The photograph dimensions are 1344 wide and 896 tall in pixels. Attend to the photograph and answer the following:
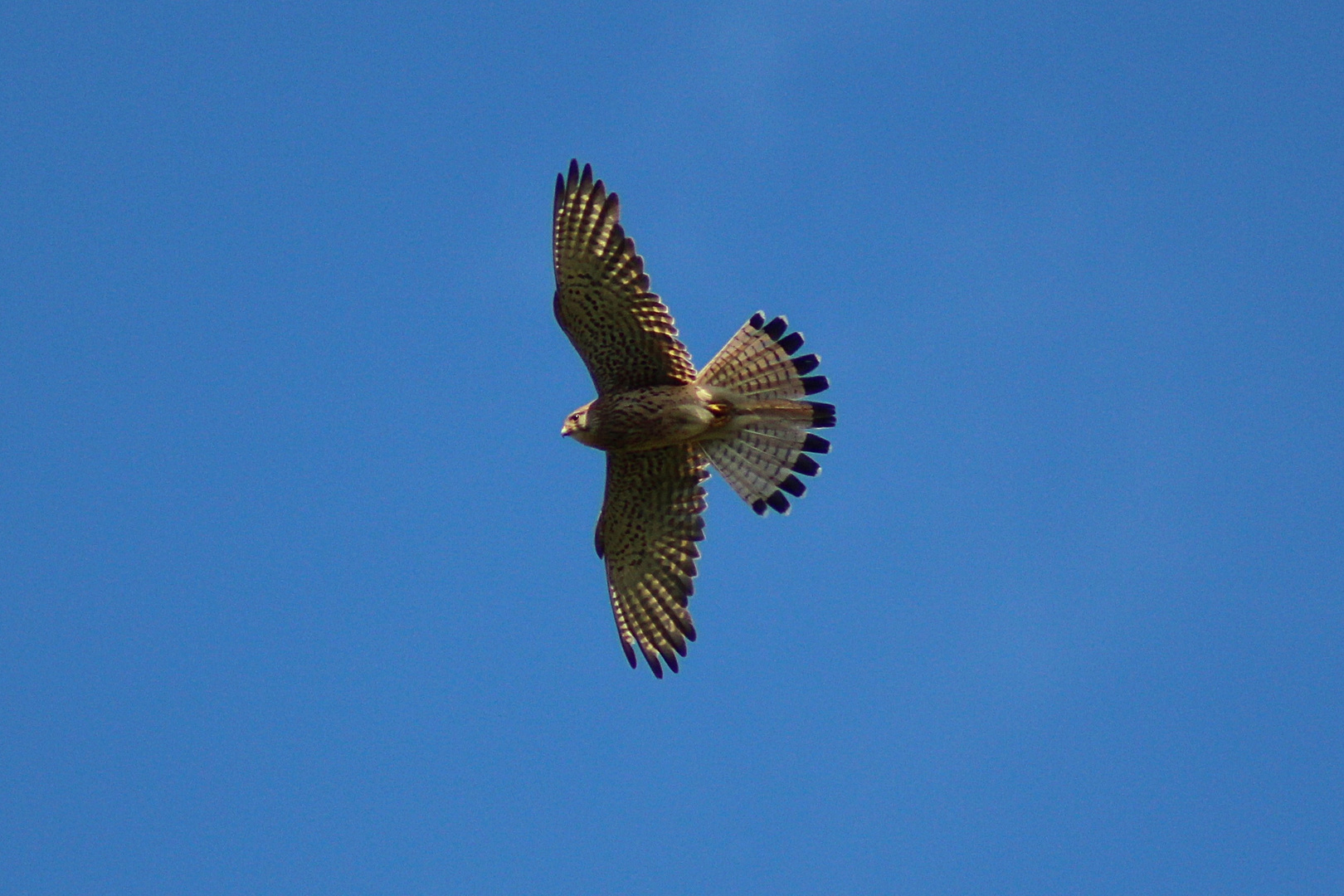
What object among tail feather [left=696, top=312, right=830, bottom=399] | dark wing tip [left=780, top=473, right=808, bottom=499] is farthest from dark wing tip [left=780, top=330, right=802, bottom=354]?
dark wing tip [left=780, top=473, right=808, bottom=499]

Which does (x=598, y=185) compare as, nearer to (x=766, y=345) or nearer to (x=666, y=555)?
(x=766, y=345)

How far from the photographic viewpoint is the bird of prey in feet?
37.1

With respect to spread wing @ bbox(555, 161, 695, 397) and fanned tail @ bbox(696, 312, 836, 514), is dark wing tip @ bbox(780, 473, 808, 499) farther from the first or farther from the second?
spread wing @ bbox(555, 161, 695, 397)

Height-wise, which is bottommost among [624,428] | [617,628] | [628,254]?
[617,628]

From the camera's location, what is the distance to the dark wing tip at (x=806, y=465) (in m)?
11.7

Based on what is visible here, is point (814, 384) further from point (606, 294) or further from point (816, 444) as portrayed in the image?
point (606, 294)

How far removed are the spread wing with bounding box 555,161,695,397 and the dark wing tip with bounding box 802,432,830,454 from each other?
918 millimetres

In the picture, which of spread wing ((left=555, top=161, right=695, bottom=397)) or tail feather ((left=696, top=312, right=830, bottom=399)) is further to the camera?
tail feather ((left=696, top=312, right=830, bottom=399))

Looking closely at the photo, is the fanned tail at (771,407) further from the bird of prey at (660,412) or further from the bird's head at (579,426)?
the bird's head at (579,426)

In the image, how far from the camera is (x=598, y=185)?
37.2ft

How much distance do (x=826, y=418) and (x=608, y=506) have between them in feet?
5.80

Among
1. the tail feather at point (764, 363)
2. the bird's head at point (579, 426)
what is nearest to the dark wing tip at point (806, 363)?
the tail feather at point (764, 363)

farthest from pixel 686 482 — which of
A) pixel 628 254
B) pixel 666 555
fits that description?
pixel 628 254

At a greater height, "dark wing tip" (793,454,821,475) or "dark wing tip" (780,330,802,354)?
"dark wing tip" (780,330,802,354)
